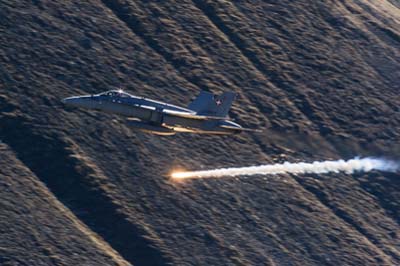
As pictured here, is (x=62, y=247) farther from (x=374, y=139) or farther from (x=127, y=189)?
(x=374, y=139)

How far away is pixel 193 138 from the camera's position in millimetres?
77312

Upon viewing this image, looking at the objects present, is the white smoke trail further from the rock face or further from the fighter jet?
the fighter jet

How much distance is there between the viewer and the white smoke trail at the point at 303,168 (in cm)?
7319

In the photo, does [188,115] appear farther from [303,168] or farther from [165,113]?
[303,168]

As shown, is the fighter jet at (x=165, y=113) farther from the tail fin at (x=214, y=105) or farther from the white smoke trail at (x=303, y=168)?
the white smoke trail at (x=303, y=168)

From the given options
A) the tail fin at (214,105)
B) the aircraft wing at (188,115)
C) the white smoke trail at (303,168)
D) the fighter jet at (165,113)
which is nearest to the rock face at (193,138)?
the white smoke trail at (303,168)

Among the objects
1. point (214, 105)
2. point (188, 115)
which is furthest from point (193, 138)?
point (188, 115)

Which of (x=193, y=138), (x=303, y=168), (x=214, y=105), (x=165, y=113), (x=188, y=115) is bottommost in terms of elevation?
(x=193, y=138)

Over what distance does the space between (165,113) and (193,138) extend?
58.8 feet

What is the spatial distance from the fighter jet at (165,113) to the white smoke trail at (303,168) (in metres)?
12.5

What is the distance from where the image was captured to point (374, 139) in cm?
8475

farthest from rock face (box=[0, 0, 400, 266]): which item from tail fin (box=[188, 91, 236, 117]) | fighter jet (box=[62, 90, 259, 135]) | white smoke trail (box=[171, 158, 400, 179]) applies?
tail fin (box=[188, 91, 236, 117])

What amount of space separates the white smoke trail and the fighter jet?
41.2ft

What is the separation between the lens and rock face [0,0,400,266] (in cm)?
6744
